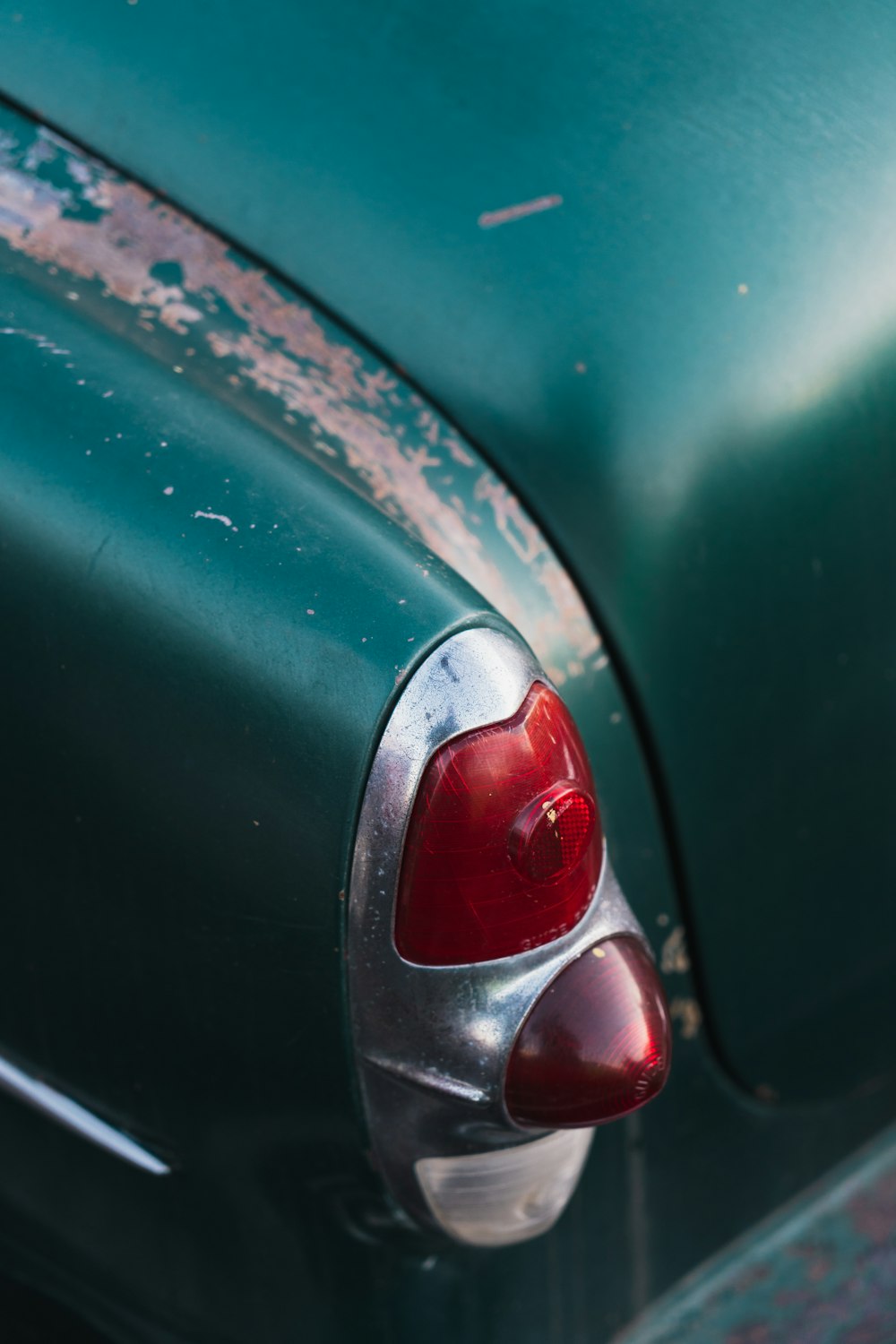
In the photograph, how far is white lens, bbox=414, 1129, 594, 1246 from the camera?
109 centimetres

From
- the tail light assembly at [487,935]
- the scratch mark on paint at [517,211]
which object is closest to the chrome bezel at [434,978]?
the tail light assembly at [487,935]

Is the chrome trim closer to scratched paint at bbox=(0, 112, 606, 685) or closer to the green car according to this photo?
the green car

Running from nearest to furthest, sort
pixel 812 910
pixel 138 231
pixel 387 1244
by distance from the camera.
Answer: pixel 387 1244 → pixel 138 231 → pixel 812 910

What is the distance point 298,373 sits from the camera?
119cm

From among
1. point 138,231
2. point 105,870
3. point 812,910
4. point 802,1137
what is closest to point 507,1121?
point 105,870

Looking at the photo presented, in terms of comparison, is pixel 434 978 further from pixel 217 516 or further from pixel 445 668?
pixel 217 516

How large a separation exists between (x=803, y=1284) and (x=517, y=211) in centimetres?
111

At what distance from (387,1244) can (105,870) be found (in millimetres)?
403

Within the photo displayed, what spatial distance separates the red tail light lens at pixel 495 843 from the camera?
96cm

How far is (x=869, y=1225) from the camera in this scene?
1.49 meters

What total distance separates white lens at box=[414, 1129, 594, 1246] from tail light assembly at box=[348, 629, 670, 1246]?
24mm

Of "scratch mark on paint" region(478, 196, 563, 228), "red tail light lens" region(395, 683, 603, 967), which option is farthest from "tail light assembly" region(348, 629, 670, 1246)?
"scratch mark on paint" region(478, 196, 563, 228)

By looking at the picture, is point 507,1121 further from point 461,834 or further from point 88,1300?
point 88,1300

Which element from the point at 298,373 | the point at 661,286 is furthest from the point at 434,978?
the point at 661,286
